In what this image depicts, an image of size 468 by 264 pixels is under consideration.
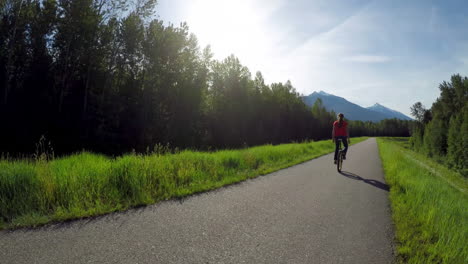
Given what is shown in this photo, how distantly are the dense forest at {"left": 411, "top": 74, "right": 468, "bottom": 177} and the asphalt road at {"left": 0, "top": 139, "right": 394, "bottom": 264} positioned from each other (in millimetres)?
26973

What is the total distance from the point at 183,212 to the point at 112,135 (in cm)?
2222

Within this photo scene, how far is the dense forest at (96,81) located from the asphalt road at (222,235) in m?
17.1

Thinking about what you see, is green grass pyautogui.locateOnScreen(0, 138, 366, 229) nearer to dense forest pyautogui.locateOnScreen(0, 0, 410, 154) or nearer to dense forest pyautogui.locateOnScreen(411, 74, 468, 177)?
dense forest pyautogui.locateOnScreen(0, 0, 410, 154)

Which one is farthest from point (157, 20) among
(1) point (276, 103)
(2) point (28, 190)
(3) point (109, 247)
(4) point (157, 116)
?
(1) point (276, 103)

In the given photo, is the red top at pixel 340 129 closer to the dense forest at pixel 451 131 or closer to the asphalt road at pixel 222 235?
the asphalt road at pixel 222 235

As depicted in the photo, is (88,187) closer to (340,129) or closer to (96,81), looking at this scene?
(340,129)

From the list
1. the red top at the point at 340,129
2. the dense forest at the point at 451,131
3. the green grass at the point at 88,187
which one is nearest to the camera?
the green grass at the point at 88,187

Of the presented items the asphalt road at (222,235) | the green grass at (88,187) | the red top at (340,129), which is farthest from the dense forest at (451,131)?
the green grass at (88,187)

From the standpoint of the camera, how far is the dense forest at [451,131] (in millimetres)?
24927

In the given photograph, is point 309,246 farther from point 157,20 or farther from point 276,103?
point 276,103

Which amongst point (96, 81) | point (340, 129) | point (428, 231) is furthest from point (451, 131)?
point (96, 81)

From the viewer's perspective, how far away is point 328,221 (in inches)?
153

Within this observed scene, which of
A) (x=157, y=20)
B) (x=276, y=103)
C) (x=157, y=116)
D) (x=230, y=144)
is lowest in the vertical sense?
(x=230, y=144)

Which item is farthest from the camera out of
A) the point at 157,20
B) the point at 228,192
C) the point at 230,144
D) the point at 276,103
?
the point at 276,103
